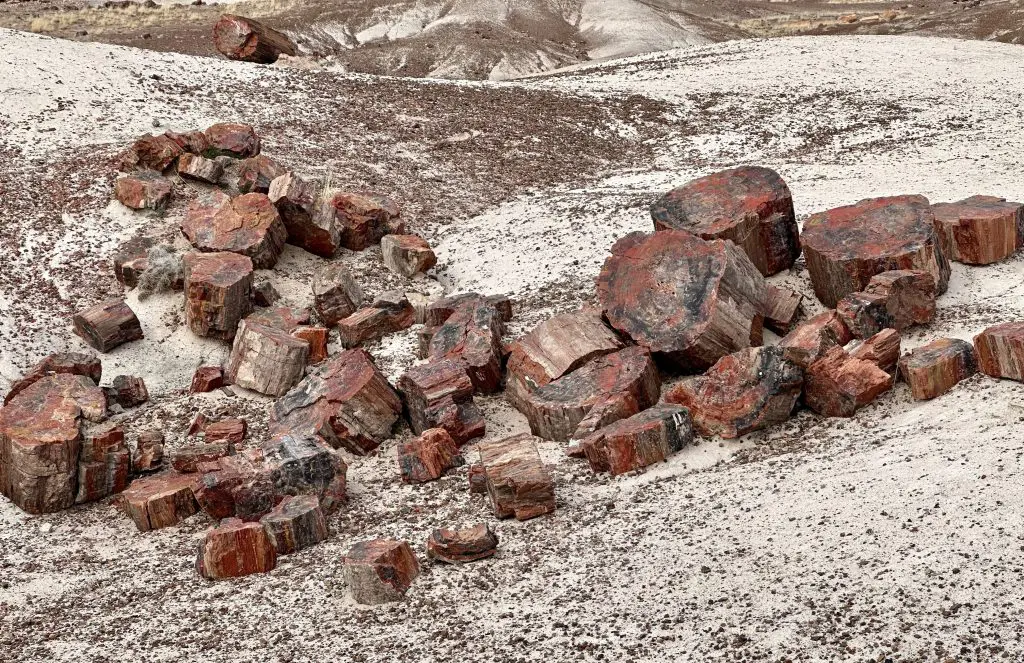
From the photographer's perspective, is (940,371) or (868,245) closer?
(940,371)

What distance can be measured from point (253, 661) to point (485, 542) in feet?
5.62

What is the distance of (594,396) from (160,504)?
3671 mm

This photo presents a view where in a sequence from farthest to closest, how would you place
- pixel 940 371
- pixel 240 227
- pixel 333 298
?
pixel 240 227, pixel 333 298, pixel 940 371

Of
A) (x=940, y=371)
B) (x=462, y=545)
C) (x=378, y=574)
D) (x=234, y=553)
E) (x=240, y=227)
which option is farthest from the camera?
(x=240, y=227)

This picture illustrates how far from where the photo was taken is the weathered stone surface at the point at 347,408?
9.11 meters

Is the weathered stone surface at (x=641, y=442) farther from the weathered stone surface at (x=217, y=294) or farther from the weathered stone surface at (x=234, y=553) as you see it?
the weathered stone surface at (x=217, y=294)

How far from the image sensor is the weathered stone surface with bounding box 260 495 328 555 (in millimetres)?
7535

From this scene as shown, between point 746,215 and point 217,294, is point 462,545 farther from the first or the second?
point 217,294

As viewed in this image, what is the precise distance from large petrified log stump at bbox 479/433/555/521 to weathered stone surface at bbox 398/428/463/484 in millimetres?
780

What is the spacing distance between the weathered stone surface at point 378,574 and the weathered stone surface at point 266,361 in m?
3.92

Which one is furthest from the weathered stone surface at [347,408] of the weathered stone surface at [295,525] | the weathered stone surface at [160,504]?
the weathered stone surface at [295,525]

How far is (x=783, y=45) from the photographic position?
21.3 meters

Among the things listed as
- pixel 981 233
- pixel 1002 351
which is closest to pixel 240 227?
pixel 981 233

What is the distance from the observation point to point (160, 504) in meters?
8.23
